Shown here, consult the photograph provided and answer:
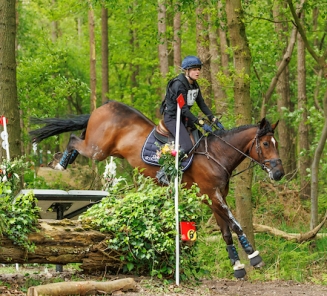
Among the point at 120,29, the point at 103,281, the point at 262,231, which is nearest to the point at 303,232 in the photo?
the point at 262,231

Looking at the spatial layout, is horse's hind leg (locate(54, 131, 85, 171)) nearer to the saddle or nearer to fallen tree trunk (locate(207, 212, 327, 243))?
the saddle

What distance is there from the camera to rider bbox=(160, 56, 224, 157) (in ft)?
35.9

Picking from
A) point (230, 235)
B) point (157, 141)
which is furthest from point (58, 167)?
point (230, 235)

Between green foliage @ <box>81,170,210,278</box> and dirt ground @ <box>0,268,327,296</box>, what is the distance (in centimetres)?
24

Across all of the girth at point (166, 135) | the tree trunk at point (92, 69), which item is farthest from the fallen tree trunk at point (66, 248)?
the tree trunk at point (92, 69)

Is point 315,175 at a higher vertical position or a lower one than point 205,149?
lower

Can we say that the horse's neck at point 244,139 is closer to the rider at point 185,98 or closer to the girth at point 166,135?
the rider at point 185,98

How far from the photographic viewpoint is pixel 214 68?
67.5 feet

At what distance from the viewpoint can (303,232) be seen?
16.6 m

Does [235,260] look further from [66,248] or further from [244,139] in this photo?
[66,248]

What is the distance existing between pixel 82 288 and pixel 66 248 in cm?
92

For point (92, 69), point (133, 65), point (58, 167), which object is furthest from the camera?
point (133, 65)

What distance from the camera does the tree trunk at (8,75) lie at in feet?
40.8

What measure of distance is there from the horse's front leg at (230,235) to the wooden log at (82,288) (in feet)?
7.90
